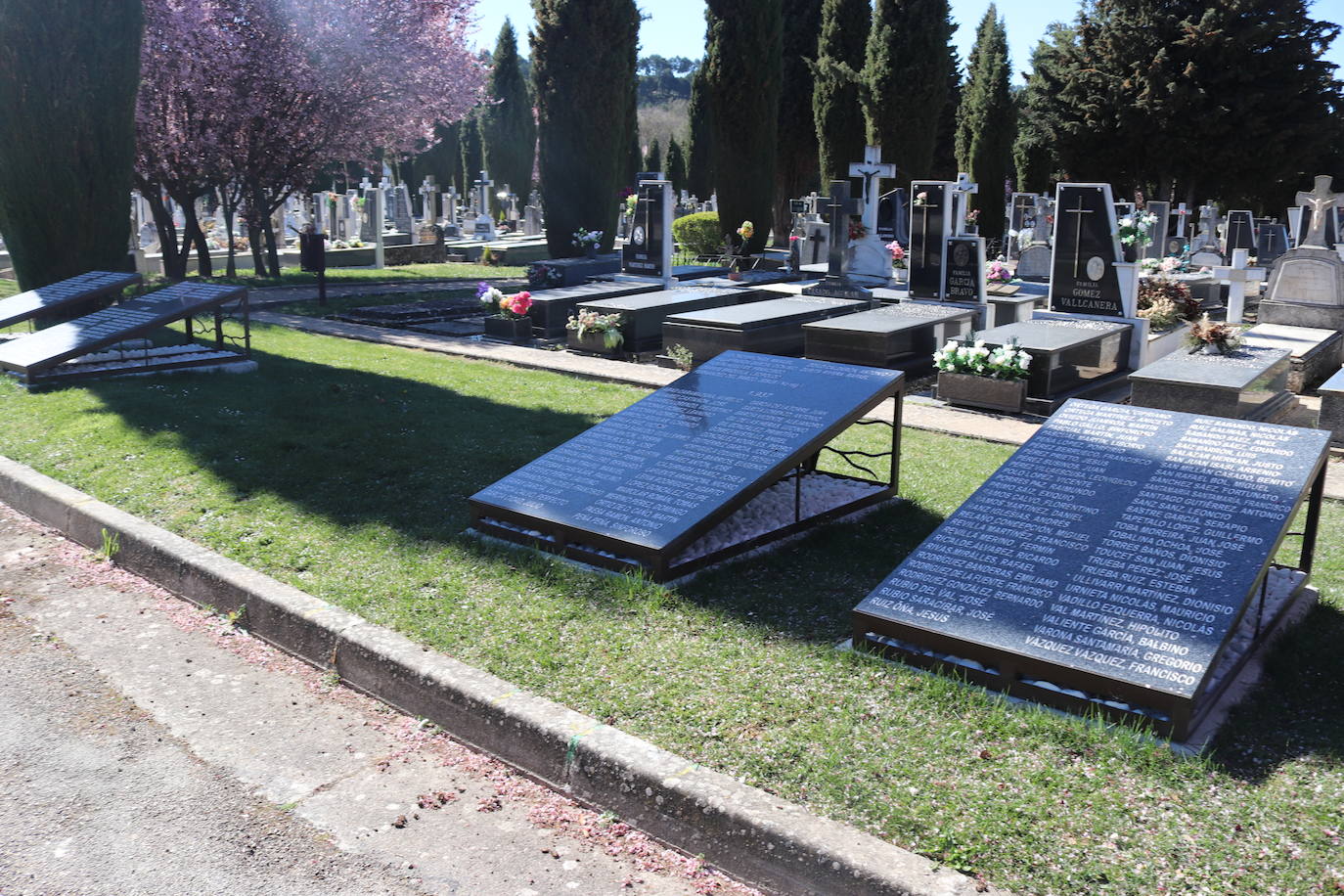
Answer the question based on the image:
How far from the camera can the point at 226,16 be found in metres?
19.0

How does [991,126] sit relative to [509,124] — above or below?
below

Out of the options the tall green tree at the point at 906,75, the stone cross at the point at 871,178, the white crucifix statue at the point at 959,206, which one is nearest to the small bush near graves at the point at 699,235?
the tall green tree at the point at 906,75

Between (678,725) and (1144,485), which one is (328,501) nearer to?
(678,725)

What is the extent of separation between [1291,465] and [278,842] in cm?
412

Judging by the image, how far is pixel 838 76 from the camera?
104ft

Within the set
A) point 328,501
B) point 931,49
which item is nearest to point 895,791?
point 328,501

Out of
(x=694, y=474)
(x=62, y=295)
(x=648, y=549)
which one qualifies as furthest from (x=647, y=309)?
(x=648, y=549)

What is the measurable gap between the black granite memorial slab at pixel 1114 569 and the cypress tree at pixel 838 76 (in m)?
28.8

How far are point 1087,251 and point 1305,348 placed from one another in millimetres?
2720

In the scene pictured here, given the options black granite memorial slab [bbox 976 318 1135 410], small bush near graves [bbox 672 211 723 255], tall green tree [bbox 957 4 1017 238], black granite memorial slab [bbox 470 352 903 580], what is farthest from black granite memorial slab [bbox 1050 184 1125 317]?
tall green tree [bbox 957 4 1017 238]

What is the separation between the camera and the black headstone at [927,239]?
536 inches

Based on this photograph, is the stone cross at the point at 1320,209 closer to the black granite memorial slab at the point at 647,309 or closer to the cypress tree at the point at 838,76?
the black granite memorial slab at the point at 647,309

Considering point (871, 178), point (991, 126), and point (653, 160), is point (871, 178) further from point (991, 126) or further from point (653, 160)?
point (653, 160)

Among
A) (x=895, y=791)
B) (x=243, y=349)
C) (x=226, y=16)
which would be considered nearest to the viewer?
(x=895, y=791)
